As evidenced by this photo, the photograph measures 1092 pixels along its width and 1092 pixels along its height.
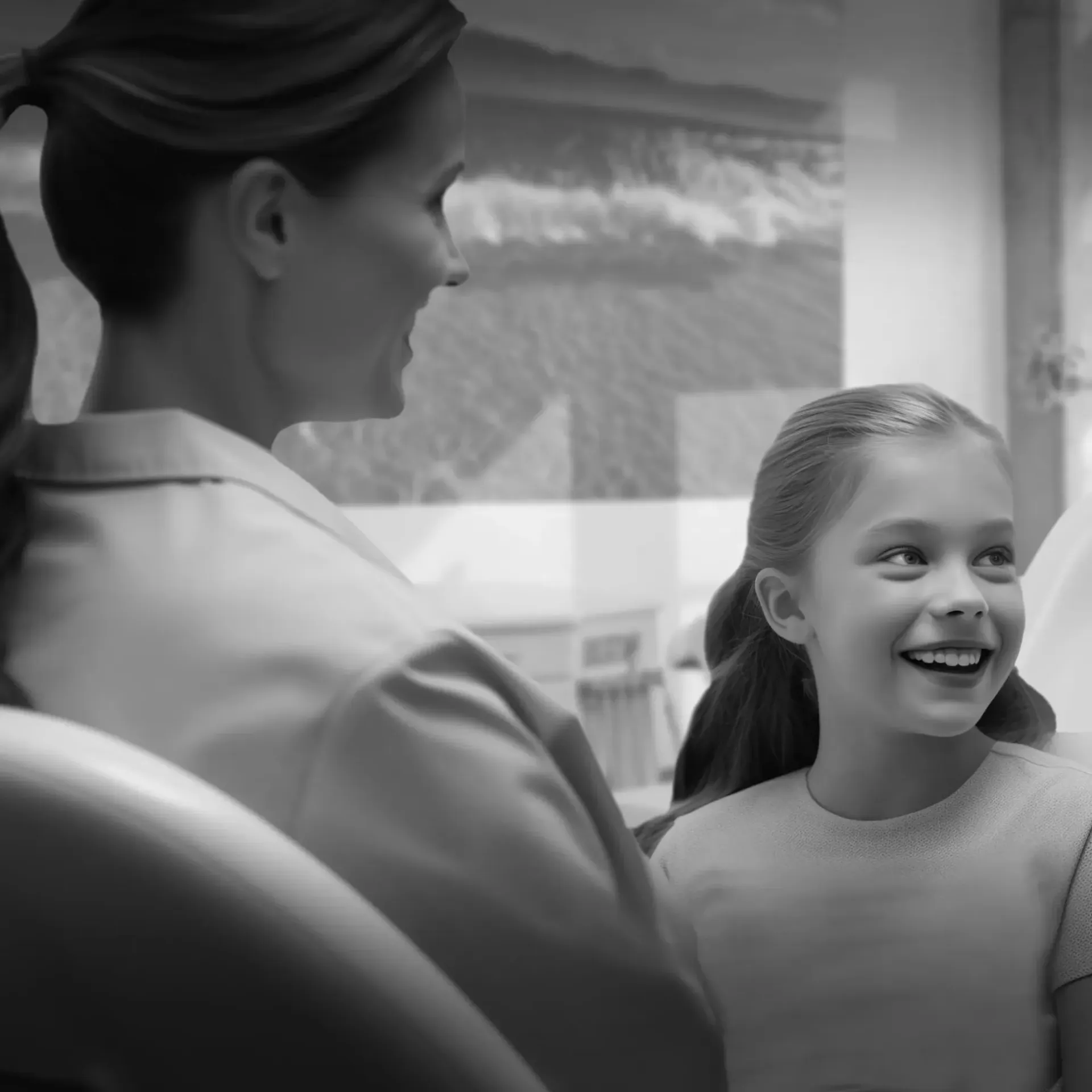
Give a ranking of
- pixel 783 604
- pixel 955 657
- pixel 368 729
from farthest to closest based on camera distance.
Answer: pixel 783 604 < pixel 955 657 < pixel 368 729

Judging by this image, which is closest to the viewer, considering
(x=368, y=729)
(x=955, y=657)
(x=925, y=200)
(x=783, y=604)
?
(x=368, y=729)

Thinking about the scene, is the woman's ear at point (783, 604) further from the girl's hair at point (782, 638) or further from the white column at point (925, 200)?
the white column at point (925, 200)

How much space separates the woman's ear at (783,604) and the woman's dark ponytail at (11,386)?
52 cm

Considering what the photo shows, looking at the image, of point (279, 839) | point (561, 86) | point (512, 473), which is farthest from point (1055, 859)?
point (561, 86)

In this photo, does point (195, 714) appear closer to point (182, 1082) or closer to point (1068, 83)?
point (182, 1082)

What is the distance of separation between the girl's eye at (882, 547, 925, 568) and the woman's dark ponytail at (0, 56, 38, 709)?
49 centimetres

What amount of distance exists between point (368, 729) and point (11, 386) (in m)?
0.18

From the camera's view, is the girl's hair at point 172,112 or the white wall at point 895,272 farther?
the white wall at point 895,272

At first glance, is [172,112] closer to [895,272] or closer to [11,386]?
[11,386]

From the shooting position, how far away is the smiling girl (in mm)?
764

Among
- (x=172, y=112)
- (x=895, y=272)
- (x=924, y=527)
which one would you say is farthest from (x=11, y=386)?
(x=895, y=272)

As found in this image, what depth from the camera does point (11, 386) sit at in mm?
466

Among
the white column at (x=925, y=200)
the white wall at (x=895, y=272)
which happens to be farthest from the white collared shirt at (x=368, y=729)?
the white column at (x=925, y=200)

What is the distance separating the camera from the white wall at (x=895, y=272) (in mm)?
3496
